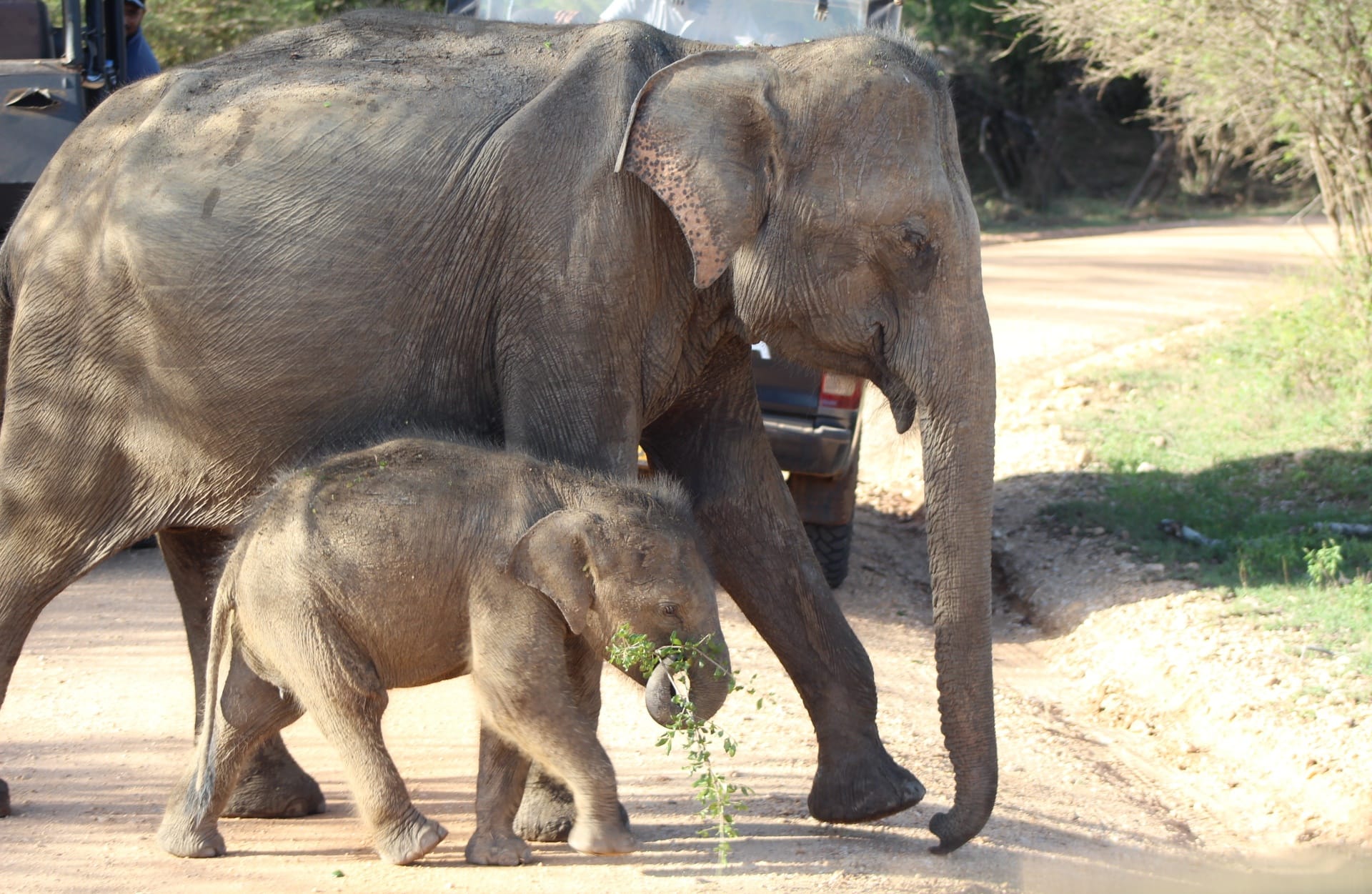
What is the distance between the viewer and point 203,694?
504 centimetres

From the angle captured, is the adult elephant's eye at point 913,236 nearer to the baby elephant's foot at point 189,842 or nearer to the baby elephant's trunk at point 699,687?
the baby elephant's trunk at point 699,687

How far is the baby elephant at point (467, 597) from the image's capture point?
4121mm

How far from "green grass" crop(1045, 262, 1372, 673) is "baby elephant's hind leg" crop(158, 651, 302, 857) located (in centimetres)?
453

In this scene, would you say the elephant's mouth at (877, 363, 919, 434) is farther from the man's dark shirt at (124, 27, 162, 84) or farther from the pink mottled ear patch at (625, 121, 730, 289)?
Answer: the man's dark shirt at (124, 27, 162, 84)

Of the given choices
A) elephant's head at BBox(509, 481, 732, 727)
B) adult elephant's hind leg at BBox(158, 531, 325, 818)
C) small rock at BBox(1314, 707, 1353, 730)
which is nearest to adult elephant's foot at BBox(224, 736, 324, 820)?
adult elephant's hind leg at BBox(158, 531, 325, 818)

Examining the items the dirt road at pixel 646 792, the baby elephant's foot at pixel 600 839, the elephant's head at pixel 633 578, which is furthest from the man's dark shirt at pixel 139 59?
the baby elephant's foot at pixel 600 839

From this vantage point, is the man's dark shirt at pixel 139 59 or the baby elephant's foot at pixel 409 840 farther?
the man's dark shirt at pixel 139 59

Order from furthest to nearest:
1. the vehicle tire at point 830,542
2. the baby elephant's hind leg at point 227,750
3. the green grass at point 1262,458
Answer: the vehicle tire at point 830,542, the green grass at point 1262,458, the baby elephant's hind leg at point 227,750

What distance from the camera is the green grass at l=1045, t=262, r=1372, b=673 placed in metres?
8.05

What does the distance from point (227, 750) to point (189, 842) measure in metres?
0.27

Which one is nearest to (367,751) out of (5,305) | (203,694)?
(203,694)

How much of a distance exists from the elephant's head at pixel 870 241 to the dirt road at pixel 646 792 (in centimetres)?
51

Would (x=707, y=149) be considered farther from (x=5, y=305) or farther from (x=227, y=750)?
(x=5, y=305)

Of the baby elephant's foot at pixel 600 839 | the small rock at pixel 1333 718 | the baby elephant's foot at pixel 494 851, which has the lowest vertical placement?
the small rock at pixel 1333 718
